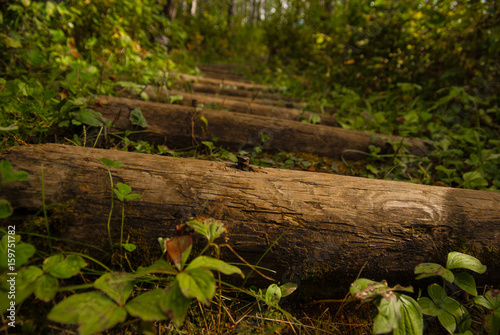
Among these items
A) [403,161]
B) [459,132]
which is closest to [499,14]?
[459,132]

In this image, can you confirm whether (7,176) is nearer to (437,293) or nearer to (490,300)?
(437,293)

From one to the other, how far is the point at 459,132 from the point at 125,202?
2.86 m

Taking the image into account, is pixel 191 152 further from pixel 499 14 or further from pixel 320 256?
pixel 499 14

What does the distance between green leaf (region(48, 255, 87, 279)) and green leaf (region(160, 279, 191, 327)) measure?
0.97ft

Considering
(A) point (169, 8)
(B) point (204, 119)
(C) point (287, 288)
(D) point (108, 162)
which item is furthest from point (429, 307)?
(A) point (169, 8)

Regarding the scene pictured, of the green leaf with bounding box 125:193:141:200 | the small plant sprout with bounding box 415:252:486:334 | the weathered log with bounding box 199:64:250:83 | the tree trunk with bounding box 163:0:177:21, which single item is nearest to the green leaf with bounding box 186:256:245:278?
the green leaf with bounding box 125:193:141:200

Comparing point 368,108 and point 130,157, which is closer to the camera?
point 130,157

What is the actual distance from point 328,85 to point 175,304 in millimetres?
4060

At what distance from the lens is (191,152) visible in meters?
1.59

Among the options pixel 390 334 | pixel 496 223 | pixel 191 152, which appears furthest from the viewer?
pixel 191 152

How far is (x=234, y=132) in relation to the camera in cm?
174

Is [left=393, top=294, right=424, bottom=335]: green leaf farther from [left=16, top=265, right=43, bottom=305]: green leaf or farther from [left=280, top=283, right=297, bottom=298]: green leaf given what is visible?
[left=16, top=265, right=43, bottom=305]: green leaf

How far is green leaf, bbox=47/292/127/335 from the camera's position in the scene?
0.61 m

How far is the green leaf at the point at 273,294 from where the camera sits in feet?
3.00
